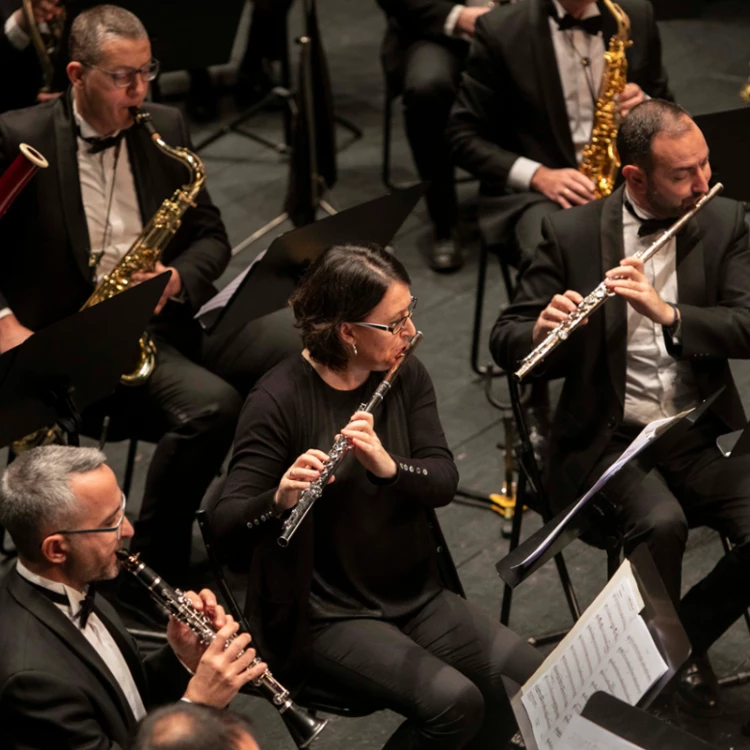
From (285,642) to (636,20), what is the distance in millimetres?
2568

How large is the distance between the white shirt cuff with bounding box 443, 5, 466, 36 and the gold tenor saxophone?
1661mm

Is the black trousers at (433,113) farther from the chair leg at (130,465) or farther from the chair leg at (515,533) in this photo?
the chair leg at (515,533)

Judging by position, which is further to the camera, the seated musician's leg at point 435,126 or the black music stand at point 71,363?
the seated musician's leg at point 435,126

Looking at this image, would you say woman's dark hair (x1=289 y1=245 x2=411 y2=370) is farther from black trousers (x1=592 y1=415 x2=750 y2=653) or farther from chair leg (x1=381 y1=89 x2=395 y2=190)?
chair leg (x1=381 y1=89 x2=395 y2=190)

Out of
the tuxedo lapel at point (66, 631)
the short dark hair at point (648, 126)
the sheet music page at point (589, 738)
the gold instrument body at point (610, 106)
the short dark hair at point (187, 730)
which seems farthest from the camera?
the gold instrument body at point (610, 106)

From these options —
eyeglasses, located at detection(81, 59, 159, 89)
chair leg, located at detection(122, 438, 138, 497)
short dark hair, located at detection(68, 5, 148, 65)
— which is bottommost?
chair leg, located at detection(122, 438, 138, 497)

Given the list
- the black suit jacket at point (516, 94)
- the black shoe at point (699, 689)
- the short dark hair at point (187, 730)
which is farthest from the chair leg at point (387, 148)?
the short dark hair at point (187, 730)

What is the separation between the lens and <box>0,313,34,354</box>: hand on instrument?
11.9 feet

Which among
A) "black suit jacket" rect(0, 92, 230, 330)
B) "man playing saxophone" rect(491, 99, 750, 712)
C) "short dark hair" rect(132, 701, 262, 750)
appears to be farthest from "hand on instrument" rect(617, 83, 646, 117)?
"short dark hair" rect(132, 701, 262, 750)

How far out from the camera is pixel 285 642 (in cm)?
288

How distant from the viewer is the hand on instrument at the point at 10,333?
3641 mm

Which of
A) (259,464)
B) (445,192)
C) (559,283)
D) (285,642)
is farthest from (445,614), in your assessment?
(445,192)

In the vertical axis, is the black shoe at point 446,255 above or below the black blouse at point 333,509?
below

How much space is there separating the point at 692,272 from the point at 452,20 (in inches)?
85.3
